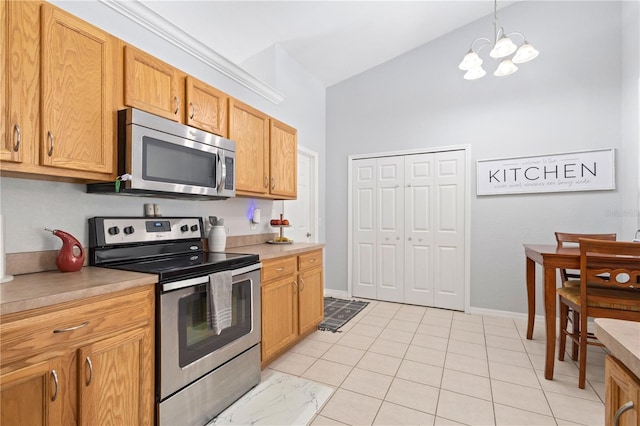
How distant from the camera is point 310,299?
2.93 metres

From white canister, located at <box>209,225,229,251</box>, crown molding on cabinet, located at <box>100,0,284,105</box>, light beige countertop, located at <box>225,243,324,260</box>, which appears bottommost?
light beige countertop, located at <box>225,243,324,260</box>

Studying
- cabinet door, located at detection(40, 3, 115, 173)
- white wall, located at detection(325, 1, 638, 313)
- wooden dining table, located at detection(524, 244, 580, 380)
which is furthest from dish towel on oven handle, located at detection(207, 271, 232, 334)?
white wall, located at detection(325, 1, 638, 313)

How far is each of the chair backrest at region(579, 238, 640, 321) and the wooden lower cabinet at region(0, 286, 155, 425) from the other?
264cm

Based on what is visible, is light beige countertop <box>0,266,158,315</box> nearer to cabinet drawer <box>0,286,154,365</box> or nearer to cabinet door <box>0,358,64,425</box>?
cabinet drawer <box>0,286,154,365</box>

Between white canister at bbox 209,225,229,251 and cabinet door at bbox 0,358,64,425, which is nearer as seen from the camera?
cabinet door at bbox 0,358,64,425

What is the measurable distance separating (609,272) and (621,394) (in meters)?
1.68

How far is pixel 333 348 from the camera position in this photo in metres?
2.77

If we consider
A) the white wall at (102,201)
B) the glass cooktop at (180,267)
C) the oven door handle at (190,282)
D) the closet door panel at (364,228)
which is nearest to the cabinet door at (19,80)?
the white wall at (102,201)

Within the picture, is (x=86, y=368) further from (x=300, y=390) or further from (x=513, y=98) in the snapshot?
(x=513, y=98)

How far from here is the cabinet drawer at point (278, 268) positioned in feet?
7.62

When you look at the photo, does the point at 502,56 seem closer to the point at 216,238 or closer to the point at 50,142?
the point at 216,238

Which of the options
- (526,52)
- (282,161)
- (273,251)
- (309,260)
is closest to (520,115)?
(526,52)

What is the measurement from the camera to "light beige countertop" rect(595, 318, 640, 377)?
2.07ft

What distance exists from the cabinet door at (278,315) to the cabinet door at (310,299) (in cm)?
9
